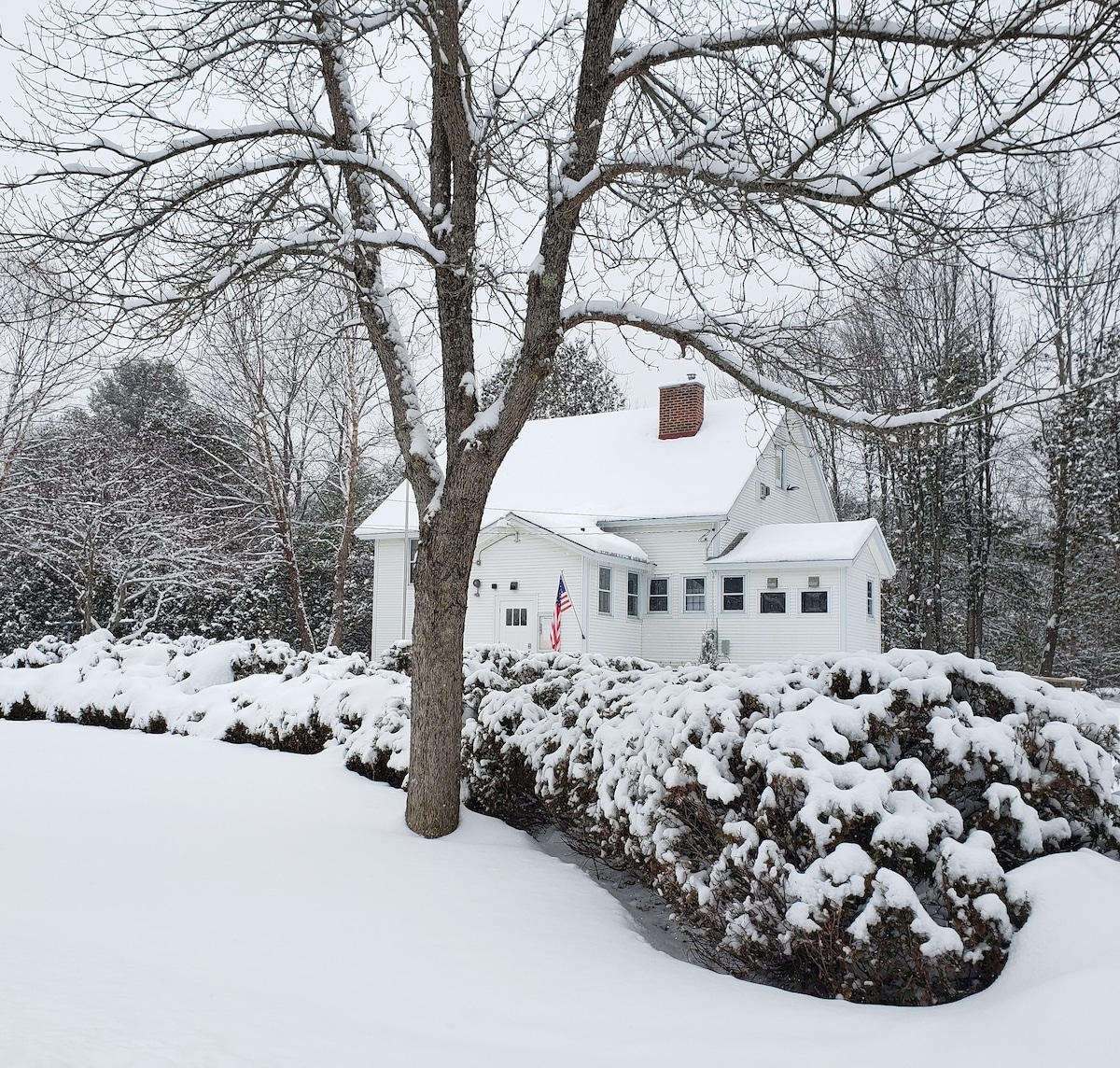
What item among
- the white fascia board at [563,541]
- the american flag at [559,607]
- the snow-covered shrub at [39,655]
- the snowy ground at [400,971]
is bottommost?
the snowy ground at [400,971]

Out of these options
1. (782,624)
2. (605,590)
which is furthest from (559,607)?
(782,624)

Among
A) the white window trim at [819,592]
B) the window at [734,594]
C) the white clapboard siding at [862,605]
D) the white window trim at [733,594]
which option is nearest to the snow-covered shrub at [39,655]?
the white window trim at [733,594]

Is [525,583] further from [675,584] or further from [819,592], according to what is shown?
[819,592]

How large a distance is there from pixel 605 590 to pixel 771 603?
13.2 ft

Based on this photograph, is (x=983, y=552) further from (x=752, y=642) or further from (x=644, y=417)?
(x=644, y=417)

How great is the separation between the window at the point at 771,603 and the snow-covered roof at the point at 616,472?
2291mm

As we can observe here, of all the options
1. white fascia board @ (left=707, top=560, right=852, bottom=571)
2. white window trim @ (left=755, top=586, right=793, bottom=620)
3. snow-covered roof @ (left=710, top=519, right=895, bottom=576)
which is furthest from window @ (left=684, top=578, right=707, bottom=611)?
white window trim @ (left=755, top=586, right=793, bottom=620)

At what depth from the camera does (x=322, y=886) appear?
4.13 m

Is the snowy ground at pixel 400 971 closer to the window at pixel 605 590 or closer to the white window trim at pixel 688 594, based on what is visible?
the window at pixel 605 590

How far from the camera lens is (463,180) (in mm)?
5469

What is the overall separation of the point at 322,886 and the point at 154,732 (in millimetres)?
6929

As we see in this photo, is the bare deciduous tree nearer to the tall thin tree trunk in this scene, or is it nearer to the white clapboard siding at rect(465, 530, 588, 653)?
the white clapboard siding at rect(465, 530, 588, 653)

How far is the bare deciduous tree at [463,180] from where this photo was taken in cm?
461

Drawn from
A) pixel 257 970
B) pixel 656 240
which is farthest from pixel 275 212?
pixel 257 970
